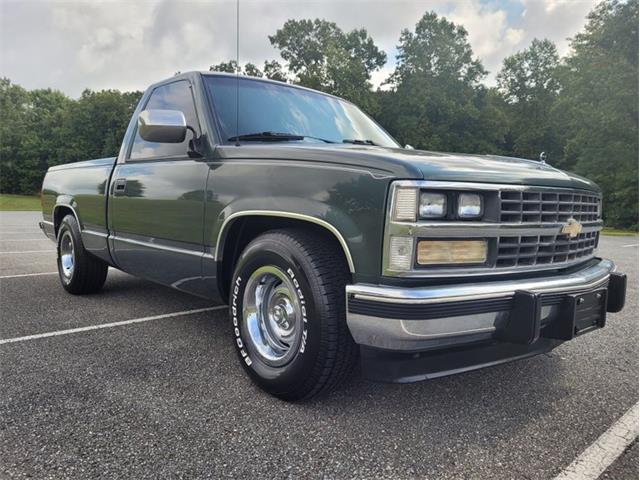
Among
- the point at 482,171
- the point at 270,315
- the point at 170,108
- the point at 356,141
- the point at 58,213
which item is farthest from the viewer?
the point at 58,213

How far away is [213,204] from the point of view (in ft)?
10.1

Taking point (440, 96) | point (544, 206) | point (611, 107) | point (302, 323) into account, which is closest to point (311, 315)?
point (302, 323)

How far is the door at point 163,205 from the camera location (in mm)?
3299

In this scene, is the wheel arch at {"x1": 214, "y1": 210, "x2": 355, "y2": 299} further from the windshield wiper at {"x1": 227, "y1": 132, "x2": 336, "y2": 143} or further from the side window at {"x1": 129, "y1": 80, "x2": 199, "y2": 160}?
the side window at {"x1": 129, "y1": 80, "x2": 199, "y2": 160}

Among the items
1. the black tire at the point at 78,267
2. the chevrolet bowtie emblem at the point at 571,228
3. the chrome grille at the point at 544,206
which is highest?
the chrome grille at the point at 544,206

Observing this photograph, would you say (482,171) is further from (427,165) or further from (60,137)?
(60,137)

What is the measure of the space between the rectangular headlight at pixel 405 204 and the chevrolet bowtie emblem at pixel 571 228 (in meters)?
1.02

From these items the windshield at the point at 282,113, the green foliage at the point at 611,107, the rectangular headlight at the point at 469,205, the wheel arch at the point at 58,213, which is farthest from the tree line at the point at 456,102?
the rectangular headlight at the point at 469,205

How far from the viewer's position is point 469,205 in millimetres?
2262

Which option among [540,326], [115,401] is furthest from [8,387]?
[540,326]

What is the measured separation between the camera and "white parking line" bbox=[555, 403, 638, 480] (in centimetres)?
205

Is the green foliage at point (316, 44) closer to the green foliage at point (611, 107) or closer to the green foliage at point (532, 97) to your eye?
the green foliage at point (532, 97)

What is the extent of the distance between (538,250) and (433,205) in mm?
728

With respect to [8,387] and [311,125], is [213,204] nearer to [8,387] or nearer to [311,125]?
[311,125]
